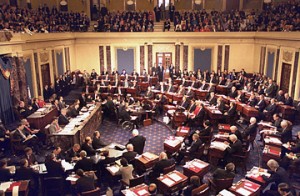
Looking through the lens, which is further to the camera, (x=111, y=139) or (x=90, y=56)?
(x=90, y=56)

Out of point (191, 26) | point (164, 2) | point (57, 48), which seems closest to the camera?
point (57, 48)

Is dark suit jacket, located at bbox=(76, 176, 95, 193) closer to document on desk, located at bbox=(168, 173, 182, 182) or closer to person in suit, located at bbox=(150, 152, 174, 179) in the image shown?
person in suit, located at bbox=(150, 152, 174, 179)

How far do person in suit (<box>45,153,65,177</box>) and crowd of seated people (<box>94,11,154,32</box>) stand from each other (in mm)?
15939

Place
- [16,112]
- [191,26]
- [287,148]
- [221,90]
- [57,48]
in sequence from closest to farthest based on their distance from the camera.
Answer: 1. [287,148]
2. [16,112]
3. [221,90]
4. [57,48]
5. [191,26]

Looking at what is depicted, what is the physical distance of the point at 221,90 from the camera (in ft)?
55.7

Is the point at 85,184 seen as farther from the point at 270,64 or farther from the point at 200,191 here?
the point at 270,64

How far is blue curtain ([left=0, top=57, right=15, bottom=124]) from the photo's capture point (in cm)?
1333

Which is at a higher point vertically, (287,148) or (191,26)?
(191,26)

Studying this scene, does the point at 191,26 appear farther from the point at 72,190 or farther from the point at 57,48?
the point at 72,190

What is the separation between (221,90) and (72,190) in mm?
11614

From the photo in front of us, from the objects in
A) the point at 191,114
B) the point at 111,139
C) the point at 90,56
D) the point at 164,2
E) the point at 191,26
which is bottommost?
the point at 111,139

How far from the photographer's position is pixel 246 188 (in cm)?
660

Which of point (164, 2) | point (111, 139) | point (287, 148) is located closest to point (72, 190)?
point (111, 139)

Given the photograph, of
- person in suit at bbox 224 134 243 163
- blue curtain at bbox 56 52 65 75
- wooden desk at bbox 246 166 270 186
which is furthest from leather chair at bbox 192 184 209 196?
blue curtain at bbox 56 52 65 75
